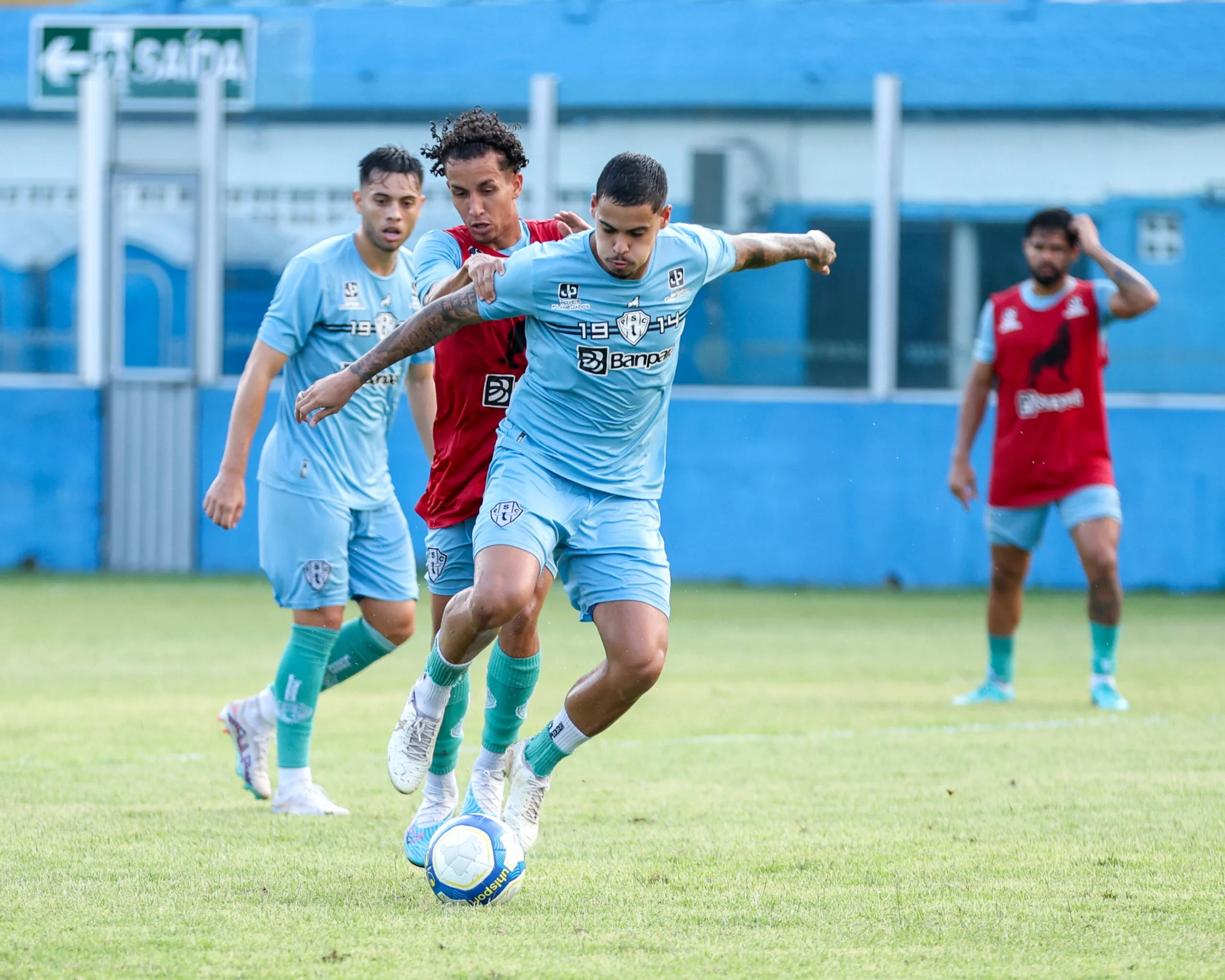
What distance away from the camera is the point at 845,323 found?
51.2 feet

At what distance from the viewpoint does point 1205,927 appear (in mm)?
4203

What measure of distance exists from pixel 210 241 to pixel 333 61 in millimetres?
1934

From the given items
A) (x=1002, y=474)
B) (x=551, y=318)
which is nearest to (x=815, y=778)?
(x=551, y=318)

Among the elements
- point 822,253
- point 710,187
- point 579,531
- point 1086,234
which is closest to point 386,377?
point 579,531

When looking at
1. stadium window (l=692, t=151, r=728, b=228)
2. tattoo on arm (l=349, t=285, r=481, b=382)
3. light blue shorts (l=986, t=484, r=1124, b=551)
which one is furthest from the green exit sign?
tattoo on arm (l=349, t=285, r=481, b=382)

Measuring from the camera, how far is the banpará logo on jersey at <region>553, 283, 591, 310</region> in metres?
4.85

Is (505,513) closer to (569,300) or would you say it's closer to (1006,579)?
(569,300)

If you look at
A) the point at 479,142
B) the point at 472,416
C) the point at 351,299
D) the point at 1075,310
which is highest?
the point at 479,142

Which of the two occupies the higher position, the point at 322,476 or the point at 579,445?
the point at 579,445

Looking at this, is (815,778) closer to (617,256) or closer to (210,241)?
(617,256)

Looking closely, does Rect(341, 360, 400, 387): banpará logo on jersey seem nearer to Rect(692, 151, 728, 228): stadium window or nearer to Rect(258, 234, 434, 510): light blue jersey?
Rect(258, 234, 434, 510): light blue jersey

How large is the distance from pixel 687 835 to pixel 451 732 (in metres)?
0.78

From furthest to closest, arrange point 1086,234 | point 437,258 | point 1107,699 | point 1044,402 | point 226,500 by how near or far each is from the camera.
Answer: point 1044,402, point 1107,699, point 1086,234, point 226,500, point 437,258

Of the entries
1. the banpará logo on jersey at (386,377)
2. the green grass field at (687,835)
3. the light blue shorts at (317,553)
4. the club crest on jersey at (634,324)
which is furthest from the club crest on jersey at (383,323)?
the green grass field at (687,835)
